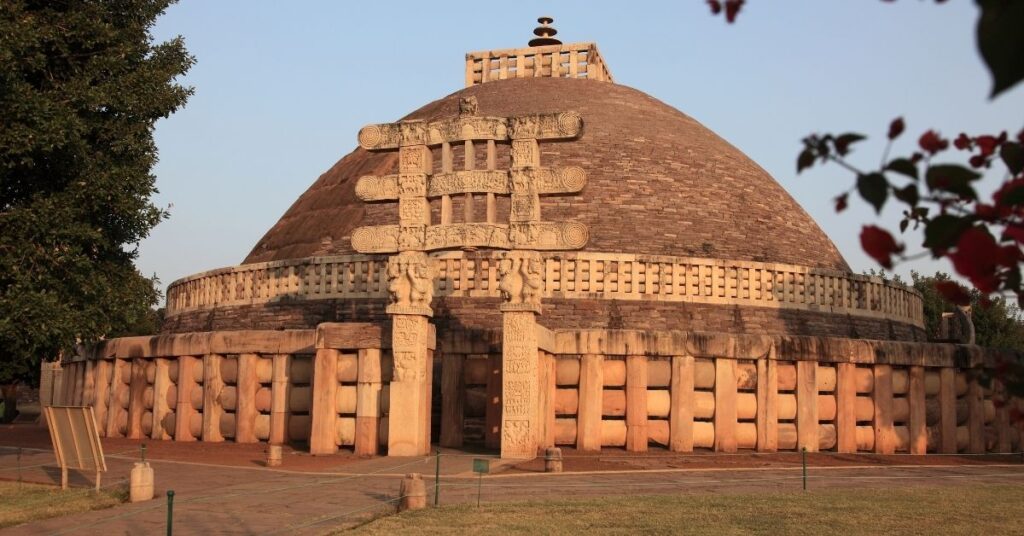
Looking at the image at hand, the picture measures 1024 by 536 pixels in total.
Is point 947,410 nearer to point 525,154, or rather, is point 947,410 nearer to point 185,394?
point 525,154

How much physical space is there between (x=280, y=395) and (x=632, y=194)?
1071cm

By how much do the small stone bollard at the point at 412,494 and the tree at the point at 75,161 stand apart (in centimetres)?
532

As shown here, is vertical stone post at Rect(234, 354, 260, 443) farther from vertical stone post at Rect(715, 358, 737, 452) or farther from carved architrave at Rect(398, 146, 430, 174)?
vertical stone post at Rect(715, 358, 737, 452)

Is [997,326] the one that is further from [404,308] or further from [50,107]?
[50,107]

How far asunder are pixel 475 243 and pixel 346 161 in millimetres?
14838

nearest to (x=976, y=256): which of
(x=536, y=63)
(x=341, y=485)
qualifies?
(x=341, y=485)

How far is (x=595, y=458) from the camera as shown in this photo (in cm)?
1463

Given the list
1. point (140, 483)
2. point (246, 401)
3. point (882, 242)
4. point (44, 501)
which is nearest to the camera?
point (882, 242)

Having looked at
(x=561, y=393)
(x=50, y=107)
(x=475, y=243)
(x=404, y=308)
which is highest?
(x=50, y=107)

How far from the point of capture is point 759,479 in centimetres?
1276

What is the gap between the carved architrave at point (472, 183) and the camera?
15492 millimetres

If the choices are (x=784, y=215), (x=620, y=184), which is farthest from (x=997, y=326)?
(x=620, y=184)

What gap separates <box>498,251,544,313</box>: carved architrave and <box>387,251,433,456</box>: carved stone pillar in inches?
48.8

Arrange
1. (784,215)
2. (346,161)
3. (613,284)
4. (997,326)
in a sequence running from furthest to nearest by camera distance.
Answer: (997,326)
(346,161)
(784,215)
(613,284)
